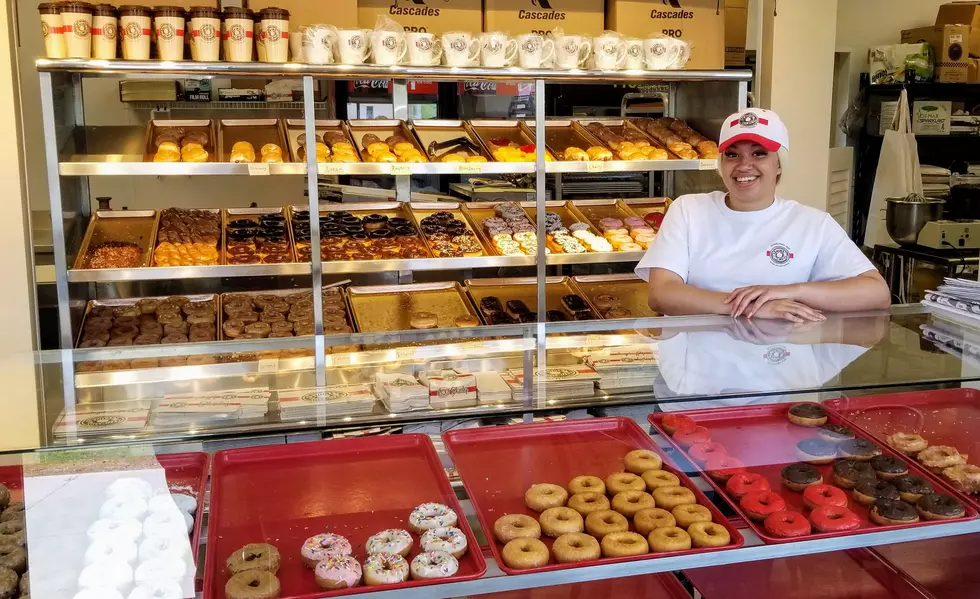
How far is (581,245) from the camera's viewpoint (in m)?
4.02

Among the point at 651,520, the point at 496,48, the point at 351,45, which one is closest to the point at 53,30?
the point at 351,45

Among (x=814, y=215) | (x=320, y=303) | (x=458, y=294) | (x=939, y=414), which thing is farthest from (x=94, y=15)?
(x=939, y=414)

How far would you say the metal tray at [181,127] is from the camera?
3.76 metres

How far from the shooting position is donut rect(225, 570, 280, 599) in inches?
56.1

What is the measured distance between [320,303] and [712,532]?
231 cm

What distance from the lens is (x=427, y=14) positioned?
3.98 metres

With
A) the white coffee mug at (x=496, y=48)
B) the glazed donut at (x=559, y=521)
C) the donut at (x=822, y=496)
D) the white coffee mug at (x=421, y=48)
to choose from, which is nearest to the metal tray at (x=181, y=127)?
the white coffee mug at (x=421, y=48)

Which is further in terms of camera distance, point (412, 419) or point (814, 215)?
point (814, 215)

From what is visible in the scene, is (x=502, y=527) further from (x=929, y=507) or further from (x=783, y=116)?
(x=783, y=116)

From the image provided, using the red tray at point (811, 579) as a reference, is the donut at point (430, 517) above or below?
above

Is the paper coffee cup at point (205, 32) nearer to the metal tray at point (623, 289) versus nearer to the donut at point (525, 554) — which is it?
the metal tray at point (623, 289)

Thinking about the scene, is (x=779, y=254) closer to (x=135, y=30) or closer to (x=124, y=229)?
(x=135, y=30)

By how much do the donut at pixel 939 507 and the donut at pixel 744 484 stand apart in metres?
0.30

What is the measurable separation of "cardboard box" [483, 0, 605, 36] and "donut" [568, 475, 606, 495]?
2.65 m
